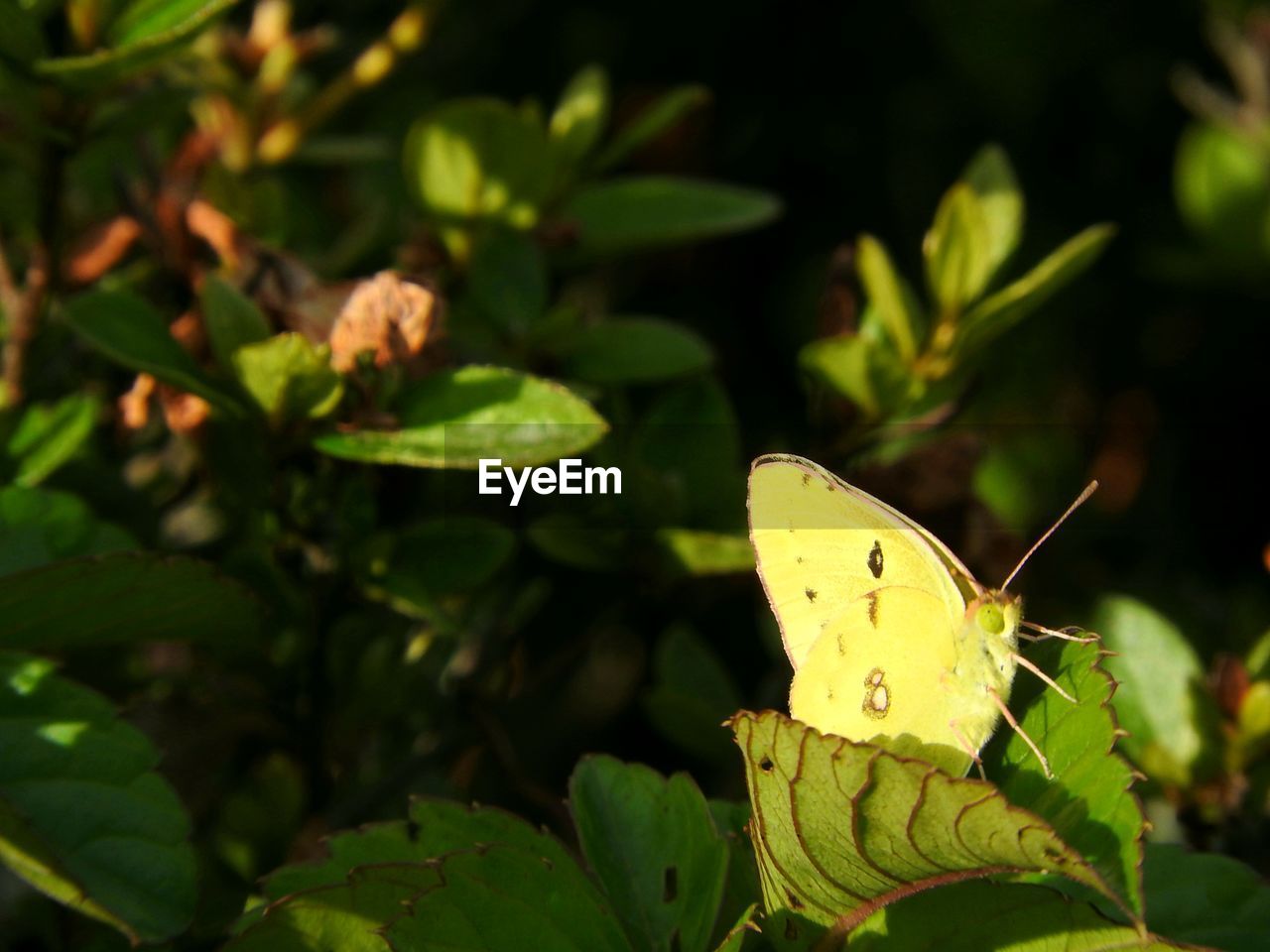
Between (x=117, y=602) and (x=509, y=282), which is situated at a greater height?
(x=509, y=282)

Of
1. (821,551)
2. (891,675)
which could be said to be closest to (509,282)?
(821,551)

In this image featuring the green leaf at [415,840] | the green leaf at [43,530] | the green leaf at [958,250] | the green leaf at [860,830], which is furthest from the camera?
the green leaf at [958,250]

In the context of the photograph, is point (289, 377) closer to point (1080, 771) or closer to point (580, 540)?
point (580, 540)

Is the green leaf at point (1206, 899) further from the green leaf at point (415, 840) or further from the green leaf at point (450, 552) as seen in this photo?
the green leaf at point (450, 552)

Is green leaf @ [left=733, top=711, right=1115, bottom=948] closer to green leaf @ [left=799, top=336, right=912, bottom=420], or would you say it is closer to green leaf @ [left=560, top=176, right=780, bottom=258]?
green leaf @ [left=799, top=336, right=912, bottom=420]

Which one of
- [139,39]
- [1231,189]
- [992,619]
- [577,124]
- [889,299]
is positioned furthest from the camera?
[1231,189]

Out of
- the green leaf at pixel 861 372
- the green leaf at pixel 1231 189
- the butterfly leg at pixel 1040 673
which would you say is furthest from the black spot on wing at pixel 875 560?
the green leaf at pixel 1231 189
